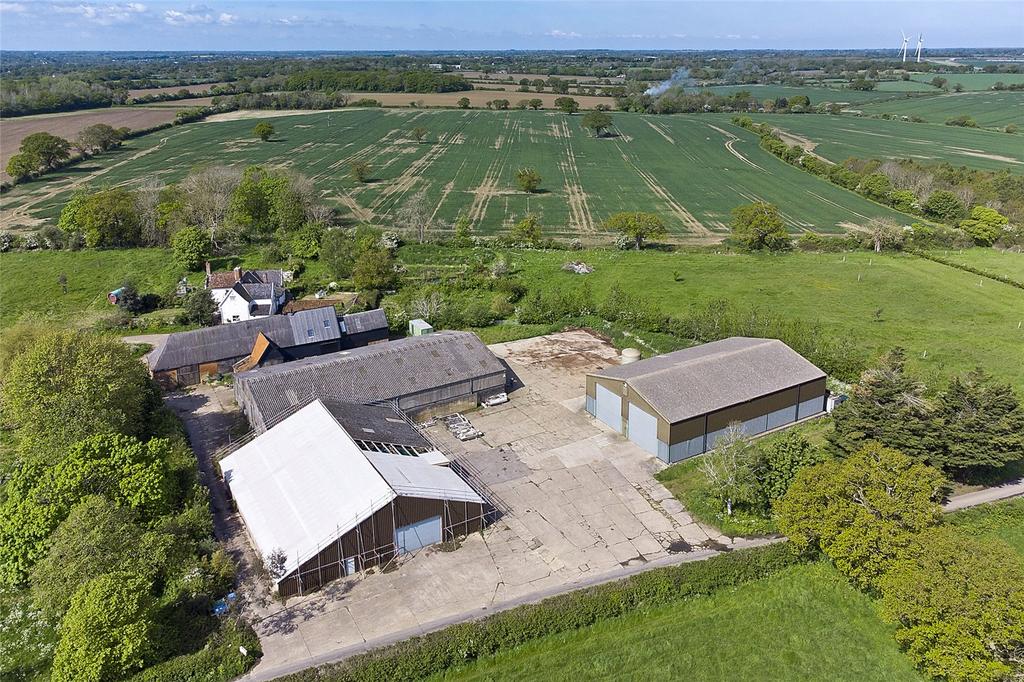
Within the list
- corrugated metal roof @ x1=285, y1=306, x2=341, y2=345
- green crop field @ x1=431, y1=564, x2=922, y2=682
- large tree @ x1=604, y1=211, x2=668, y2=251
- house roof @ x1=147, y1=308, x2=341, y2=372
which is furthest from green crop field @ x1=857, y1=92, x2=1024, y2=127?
green crop field @ x1=431, y1=564, x2=922, y2=682

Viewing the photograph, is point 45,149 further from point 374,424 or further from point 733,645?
point 733,645

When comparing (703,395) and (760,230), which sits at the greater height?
(760,230)

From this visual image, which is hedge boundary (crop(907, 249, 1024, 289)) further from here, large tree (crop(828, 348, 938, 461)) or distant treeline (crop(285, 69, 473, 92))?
distant treeline (crop(285, 69, 473, 92))

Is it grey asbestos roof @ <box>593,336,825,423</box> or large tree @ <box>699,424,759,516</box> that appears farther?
grey asbestos roof @ <box>593,336,825,423</box>

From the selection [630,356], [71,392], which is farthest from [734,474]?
[71,392]

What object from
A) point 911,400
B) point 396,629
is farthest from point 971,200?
point 396,629

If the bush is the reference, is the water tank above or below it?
above
